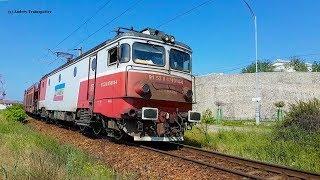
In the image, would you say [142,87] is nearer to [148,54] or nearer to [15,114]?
[148,54]

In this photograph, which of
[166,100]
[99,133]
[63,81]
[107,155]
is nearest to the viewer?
[107,155]

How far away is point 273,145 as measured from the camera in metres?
11.7

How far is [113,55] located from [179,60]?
2.13 metres

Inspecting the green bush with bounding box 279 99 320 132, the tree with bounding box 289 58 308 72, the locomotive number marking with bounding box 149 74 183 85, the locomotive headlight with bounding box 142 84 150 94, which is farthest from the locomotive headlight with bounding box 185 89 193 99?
the tree with bounding box 289 58 308 72

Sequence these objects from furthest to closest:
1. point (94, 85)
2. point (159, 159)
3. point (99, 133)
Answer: point (99, 133), point (94, 85), point (159, 159)

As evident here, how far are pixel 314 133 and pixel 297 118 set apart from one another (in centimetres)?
178

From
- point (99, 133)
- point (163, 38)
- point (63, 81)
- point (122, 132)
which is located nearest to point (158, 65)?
point (163, 38)

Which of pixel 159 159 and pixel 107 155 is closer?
pixel 159 159

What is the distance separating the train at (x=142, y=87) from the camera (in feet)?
36.4

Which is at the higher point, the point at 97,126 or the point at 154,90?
the point at 154,90

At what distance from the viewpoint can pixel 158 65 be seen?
11.8 meters

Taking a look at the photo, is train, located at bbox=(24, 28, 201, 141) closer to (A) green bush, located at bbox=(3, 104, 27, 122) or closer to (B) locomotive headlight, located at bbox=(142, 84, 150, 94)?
(B) locomotive headlight, located at bbox=(142, 84, 150, 94)

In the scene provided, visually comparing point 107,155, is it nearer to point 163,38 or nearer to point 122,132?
point 122,132

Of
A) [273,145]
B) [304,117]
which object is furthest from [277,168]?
[304,117]
